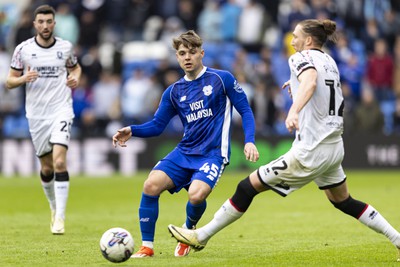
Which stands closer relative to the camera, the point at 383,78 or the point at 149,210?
the point at 149,210

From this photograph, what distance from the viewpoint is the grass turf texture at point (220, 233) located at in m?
9.80

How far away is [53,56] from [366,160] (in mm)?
13797

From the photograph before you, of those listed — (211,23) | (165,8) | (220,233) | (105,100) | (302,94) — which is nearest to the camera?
(302,94)

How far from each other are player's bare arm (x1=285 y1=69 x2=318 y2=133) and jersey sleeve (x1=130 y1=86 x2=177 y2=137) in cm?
188

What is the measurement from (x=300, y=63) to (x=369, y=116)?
17124 millimetres

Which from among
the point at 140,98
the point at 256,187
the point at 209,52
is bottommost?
the point at 140,98

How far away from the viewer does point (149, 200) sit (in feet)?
32.8

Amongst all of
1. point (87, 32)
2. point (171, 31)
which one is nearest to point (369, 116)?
point (171, 31)

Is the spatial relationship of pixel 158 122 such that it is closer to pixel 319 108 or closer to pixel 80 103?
pixel 319 108

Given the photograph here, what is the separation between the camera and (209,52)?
88.6ft

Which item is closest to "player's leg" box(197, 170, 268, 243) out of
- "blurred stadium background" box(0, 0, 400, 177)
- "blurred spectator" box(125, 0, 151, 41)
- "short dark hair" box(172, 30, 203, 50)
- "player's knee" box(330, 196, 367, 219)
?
"player's knee" box(330, 196, 367, 219)

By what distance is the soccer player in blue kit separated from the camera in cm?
1001

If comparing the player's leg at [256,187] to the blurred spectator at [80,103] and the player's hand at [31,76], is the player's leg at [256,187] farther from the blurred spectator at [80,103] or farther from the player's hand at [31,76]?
the blurred spectator at [80,103]

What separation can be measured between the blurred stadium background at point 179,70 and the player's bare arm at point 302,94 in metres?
15.8
